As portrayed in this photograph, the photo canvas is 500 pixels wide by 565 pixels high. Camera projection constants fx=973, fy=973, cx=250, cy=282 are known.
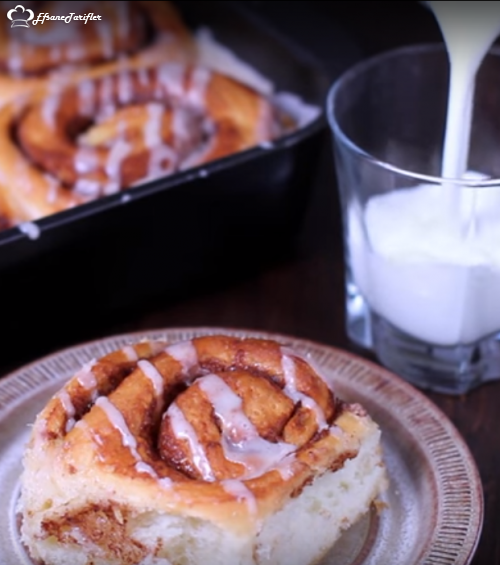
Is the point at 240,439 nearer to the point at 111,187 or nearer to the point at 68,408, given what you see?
the point at 68,408

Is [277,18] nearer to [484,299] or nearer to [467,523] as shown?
[484,299]

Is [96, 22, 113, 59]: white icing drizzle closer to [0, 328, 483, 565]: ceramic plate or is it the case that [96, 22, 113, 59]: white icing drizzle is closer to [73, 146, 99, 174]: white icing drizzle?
[73, 146, 99, 174]: white icing drizzle

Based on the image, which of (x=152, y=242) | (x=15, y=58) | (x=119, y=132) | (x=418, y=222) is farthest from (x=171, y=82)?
(x=418, y=222)

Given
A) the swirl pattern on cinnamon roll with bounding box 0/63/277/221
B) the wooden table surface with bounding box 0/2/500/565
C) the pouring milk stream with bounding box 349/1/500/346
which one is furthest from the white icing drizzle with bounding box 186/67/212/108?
the pouring milk stream with bounding box 349/1/500/346

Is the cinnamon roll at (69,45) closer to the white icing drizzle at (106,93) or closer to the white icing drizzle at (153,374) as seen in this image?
the white icing drizzle at (106,93)

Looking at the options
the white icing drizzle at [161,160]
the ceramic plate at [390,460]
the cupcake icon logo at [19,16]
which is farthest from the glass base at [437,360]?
the cupcake icon logo at [19,16]

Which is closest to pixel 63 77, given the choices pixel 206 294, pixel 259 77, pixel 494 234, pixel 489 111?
pixel 259 77
